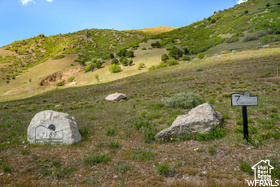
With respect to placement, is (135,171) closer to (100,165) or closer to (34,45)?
(100,165)

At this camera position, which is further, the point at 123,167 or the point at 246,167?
the point at 123,167

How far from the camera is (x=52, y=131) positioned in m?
5.80

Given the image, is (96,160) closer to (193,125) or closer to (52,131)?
(52,131)

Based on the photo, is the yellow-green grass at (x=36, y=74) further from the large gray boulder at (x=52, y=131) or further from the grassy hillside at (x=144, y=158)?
the grassy hillside at (x=144, y=158)

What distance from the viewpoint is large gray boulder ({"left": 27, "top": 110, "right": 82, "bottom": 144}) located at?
5.72 metres

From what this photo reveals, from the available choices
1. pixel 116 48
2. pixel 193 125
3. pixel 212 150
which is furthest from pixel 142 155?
pixel 116 48

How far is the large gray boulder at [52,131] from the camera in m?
5.72

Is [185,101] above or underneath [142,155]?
above

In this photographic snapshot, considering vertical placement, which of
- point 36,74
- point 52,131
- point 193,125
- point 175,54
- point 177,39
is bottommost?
point 193,125

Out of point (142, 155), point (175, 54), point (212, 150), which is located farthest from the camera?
point (175, 54)

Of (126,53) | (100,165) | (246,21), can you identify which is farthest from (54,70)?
(246,21)

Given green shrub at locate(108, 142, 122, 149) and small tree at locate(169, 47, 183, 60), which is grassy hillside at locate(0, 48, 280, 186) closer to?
green shrub at locate(108, 142, 122, 149)

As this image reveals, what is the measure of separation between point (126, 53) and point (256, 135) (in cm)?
6119

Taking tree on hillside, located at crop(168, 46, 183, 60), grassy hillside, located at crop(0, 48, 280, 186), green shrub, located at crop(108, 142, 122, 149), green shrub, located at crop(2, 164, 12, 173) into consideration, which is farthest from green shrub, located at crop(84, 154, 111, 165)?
tree on hillside, located at crop(168, 46, 183, 60)
